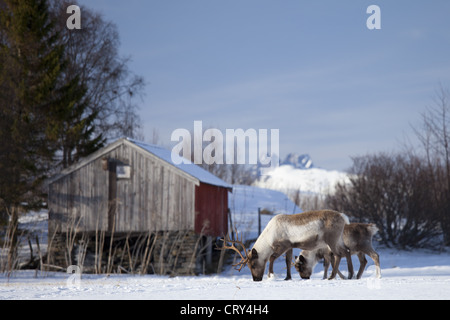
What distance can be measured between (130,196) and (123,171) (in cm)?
114

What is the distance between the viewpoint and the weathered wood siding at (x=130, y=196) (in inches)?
944

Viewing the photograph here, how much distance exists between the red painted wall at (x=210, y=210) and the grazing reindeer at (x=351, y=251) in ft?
40.7

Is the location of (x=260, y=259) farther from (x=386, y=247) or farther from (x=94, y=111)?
(x=94, y=111)

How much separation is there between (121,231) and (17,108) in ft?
24.6

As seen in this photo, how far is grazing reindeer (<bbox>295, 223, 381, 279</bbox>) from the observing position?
413 inches

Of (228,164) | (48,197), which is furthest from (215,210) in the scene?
(228,164)

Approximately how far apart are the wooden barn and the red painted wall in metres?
0.04

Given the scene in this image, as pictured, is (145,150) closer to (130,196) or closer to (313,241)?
(130,196)

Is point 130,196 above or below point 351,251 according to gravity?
above

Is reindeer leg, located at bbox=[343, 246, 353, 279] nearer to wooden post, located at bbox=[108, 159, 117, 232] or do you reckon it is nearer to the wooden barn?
the wooden barn

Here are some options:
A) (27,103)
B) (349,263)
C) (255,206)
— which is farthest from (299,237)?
(255,206)

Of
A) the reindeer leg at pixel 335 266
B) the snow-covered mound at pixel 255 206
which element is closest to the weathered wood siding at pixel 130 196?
the snow-covered mound at pixel 255 206

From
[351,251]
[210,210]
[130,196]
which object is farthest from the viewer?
[210,210]

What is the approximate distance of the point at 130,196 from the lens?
80.4 feet
